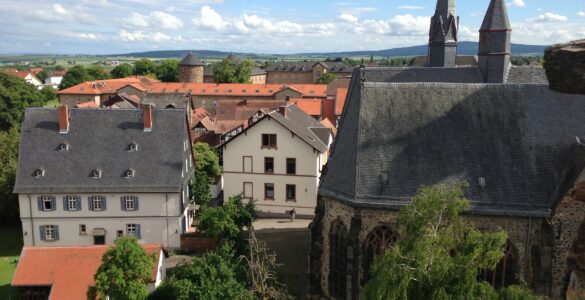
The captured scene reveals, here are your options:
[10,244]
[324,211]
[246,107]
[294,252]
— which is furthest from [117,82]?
[324,211]

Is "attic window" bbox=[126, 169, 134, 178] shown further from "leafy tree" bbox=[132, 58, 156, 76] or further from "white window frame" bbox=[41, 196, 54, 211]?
"leafy tree" bbox=[132, 58, 156, 76]

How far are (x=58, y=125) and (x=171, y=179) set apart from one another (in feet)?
31.9

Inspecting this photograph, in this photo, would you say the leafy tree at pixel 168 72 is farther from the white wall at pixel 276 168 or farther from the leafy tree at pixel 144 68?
the white wall at pixel 276 168

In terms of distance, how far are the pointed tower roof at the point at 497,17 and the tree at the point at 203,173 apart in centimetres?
2402

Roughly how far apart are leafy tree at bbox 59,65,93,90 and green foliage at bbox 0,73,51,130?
65.7m

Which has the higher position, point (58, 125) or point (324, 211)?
point (58, 125)

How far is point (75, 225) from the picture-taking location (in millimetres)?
35344

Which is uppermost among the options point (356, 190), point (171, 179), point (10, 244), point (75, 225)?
point (356, 190)

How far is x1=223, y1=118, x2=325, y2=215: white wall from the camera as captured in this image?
40.6m

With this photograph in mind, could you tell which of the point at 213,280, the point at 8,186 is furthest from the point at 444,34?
the point at 8,186

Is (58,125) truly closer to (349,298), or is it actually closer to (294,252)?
(294,252)

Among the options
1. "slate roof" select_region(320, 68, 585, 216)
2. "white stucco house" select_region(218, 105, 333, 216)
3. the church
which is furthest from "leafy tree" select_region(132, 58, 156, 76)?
"slate roof" select_region(320, 68, 585, 216)

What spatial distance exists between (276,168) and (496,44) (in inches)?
754

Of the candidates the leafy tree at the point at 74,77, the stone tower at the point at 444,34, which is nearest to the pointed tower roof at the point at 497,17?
the stone tower at the point at 444,34
